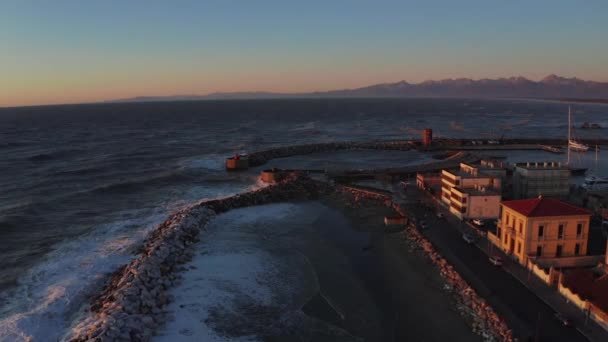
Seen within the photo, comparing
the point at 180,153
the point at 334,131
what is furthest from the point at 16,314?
the point at 334,131

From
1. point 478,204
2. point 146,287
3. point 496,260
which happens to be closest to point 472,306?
point 496,260

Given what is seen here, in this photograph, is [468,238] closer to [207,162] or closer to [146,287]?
[146,287]

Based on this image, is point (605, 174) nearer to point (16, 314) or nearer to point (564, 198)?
point (564, 198)

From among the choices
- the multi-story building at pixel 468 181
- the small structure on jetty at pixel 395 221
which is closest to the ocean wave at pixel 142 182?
the small structure on jetty at pixel 395 221

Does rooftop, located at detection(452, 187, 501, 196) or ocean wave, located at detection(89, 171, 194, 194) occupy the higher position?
rooftop, located at detection(452, 187, 501, 196)

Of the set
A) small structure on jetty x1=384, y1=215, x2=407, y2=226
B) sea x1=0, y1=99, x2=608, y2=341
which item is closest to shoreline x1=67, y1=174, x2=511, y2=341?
sea x1=0, y1=99, x2=608, y2=341

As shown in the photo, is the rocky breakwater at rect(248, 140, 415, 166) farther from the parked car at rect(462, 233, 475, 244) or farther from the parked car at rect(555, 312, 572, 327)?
the parked car at rect(555, 312, 572, 327)
